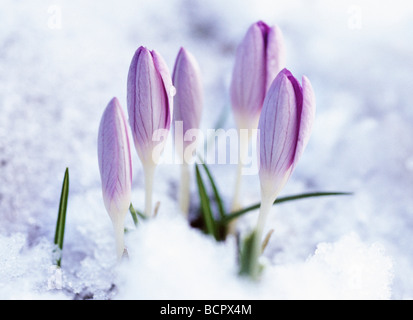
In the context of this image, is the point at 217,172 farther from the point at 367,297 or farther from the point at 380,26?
the point at 380,26

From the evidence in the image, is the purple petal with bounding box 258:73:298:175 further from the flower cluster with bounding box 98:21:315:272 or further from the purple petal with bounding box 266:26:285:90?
the purple petal with bounding box 266:26:285:90

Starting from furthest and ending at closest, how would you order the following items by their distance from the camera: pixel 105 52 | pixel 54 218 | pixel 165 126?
1. pixel 105 52
2. pixel 54 218
3. pixel 165 126

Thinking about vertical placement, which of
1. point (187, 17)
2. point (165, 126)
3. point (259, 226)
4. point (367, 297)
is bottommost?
point (367, 297)

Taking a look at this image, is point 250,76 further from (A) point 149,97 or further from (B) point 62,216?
(B) point 62,216

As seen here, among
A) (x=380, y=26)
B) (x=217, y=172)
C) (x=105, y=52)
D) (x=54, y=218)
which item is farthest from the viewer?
(x=380, y=26)

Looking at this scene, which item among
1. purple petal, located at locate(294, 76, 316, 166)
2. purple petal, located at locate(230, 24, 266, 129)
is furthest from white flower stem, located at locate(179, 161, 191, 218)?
purple petal, located at locate(294, 76, 316, 166)

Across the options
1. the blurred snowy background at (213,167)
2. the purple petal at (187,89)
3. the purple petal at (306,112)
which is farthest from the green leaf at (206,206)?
the purple petal at (306,112)

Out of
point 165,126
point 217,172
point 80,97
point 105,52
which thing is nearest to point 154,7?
point 105,52
